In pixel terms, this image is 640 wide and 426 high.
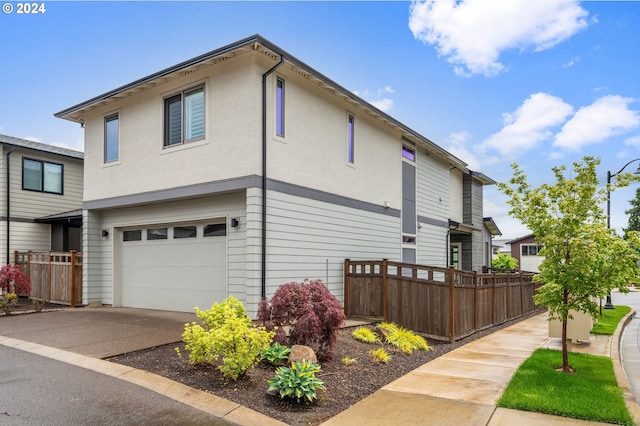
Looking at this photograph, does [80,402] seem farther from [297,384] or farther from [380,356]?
[380,356]

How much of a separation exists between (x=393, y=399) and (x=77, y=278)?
11.4m

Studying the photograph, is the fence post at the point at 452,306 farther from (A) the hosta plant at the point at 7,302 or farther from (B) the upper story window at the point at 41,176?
(B) the upper story window at the point at 41,176

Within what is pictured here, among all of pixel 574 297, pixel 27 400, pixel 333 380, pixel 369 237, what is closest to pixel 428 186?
pixel 369 237

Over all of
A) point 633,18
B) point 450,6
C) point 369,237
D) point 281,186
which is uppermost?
point 450,6

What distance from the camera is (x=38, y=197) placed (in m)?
17.8

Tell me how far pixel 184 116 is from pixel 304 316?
21.0ft

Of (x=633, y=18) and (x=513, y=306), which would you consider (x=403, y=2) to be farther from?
(x=513, y=306)

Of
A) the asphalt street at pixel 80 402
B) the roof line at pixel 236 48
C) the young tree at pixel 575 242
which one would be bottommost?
the asphalt street at pixel 80 402

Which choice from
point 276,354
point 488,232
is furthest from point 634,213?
point 276,354

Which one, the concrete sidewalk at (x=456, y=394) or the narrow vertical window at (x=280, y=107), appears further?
the narrow vertical window at (x=280, y=107)

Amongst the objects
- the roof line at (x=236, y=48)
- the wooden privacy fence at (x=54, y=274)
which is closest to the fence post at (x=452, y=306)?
the roof line at (x=236, y=48)

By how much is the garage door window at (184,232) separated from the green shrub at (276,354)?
5372 millimetres

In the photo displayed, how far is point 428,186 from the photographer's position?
17812mm

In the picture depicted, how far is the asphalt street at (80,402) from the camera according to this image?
464 cm
